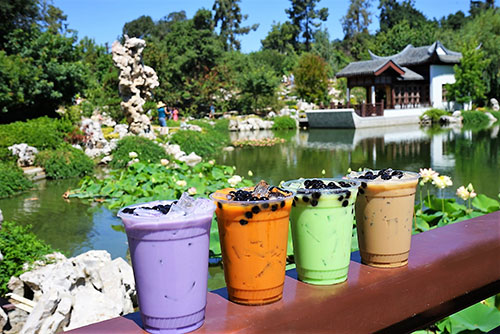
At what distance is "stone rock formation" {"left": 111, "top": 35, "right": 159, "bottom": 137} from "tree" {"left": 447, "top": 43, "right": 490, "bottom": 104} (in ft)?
71.5

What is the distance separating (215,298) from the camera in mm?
1072

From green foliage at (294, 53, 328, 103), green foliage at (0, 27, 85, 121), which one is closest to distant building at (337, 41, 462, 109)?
green foliage at (294, 53, 328, 103)

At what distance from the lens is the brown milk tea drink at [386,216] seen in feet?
3.97

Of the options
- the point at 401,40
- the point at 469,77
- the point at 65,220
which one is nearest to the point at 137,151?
the point at 65,220

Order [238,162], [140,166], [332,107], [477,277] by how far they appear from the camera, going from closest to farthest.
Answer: [477,277]
[140,166]
[238,162]
[332,107]

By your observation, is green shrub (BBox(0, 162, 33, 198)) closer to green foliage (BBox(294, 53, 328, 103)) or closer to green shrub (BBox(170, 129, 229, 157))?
green shrub (BBox(170, 129, 229, 157))

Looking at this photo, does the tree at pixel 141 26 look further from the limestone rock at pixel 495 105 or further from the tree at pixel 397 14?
the limestone rock at pixel 495 105

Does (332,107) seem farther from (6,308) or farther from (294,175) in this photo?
(6,308)

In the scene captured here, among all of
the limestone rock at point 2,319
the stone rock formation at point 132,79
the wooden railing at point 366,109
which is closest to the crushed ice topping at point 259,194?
the limestone rock at point 2,319

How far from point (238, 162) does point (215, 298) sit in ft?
39.1

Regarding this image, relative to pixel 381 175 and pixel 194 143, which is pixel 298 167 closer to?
pixel 194 143

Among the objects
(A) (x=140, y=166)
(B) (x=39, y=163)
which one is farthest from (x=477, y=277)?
(B) (x=39, y=163)

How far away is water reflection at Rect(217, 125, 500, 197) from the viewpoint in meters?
10.2

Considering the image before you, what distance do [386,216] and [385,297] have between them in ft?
0.69
